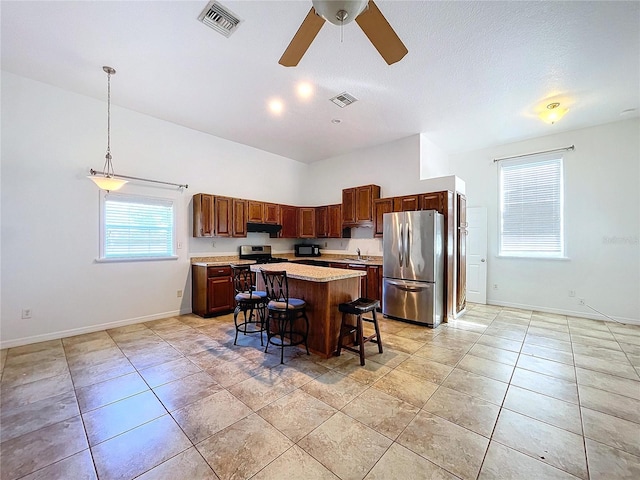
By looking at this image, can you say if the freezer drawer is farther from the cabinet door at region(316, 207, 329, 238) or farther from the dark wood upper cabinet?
the cabinet door at region(316, 207, 329, 238)

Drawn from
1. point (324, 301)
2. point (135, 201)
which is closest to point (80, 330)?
point (135, 201)

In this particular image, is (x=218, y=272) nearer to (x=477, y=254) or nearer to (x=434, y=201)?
(x=434, y=201)

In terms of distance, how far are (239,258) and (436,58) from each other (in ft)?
15.5

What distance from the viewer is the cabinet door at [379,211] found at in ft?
16.9

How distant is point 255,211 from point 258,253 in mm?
962

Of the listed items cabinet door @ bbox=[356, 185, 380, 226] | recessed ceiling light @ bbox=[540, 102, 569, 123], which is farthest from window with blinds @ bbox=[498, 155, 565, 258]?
cabinet door @ bbox=[356, 185, 380, 226]

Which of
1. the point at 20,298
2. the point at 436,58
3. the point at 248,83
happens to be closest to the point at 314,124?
the point at 248,83

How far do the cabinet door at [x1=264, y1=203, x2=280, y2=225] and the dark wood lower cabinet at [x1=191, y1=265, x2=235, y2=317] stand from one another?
5.06ft

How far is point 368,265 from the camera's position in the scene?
512cm

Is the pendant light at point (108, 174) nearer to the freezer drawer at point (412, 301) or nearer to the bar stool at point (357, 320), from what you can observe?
the bar stool at point (357, 320)

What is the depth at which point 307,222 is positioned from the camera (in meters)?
6.57

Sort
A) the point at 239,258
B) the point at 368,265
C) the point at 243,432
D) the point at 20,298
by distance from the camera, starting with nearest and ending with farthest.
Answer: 1. the point at 243,432
2. the point at 20,298
3. the point at 368,265
4. the point at 239,258

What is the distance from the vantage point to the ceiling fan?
4.99 feet

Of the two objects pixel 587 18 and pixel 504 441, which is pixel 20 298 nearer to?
pixel 504 441
